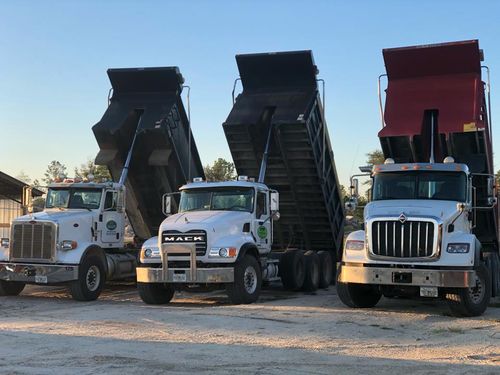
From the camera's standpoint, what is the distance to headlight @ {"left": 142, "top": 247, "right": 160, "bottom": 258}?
1223cm

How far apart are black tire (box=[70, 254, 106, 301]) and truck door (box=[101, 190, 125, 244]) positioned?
2.81 feet

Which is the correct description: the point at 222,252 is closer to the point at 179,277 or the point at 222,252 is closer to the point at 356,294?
the point at 179,277

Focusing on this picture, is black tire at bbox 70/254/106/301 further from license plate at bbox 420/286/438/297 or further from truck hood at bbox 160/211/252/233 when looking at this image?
license plate at bbox 420/286/438/297

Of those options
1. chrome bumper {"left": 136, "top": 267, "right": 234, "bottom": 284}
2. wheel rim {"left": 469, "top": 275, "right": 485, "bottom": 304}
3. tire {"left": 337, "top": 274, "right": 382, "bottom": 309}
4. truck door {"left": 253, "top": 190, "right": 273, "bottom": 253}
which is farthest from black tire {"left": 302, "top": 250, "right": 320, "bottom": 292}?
wheel rim {"left": 469, "top": 275, "right": 485, "bottom": 304}

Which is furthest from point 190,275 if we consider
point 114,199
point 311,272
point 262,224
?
point 311,272

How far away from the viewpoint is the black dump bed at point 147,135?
15.4 meters

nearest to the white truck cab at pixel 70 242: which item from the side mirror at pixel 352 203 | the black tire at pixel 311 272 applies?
the black tire at pixel 311 272

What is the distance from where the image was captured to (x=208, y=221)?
12.2m

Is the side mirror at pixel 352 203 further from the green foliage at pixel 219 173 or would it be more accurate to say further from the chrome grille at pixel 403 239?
the green foliage at pixel 219 173

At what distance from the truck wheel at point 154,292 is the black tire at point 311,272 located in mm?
3926

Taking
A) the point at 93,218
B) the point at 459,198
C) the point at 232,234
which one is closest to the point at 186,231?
the point at 232,234

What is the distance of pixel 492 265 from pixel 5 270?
9876 millimetres

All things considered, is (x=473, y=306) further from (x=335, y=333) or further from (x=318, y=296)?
(x=318, y=296)

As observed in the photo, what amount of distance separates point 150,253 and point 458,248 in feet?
18.9
